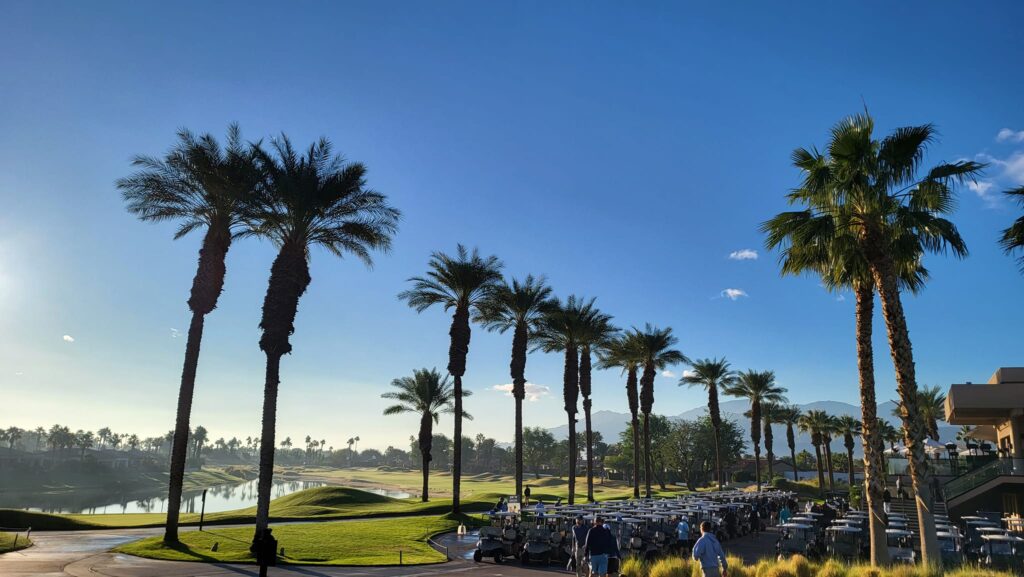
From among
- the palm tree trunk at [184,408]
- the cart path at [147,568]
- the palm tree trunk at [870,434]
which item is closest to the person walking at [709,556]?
the palm tree trunk at [870,434]

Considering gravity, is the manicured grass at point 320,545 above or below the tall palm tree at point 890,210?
below

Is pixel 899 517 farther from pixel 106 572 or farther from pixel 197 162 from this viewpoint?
pixel 197 162

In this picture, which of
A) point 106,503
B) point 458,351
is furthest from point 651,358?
point 106,503

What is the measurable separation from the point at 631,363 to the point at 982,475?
25564 millimetres

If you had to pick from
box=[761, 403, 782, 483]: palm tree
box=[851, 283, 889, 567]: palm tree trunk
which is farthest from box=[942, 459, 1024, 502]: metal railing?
box=[761, 403, 782, 483]: palm tree

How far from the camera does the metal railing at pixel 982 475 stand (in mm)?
27697

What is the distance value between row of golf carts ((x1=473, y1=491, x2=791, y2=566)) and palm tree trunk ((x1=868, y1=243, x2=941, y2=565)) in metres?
7.36

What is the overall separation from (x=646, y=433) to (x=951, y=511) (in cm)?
2259

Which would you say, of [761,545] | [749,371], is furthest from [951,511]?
[749,371]

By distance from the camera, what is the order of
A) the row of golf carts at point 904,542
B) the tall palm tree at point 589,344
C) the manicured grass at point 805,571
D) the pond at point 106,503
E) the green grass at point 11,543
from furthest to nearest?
the pond at point 106,503 → the tall palm tree at point 589,344 → the green grass at point 11,543 → the row of golf carts at point 904,542 → the manicured grass at point 805,571

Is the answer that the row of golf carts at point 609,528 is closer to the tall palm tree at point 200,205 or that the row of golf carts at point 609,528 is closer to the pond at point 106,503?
the tall palm tree at point 200,205

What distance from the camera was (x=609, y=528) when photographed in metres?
15.9

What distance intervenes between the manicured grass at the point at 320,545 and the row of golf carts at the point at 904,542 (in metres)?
12.2

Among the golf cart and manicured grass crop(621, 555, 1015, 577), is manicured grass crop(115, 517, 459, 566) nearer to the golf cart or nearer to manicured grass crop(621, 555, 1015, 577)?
the golf cart
